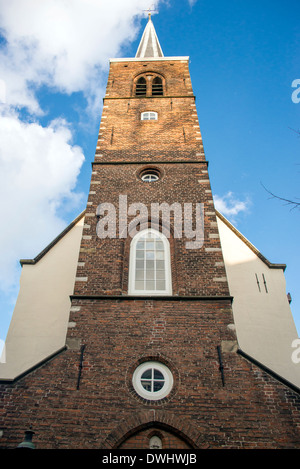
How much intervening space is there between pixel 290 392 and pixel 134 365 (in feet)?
10.9

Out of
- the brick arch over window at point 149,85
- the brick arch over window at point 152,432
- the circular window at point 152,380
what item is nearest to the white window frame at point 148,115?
the brick arch over window at point 149,85

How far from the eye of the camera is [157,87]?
1895cm

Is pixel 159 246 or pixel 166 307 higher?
pixel 159 246

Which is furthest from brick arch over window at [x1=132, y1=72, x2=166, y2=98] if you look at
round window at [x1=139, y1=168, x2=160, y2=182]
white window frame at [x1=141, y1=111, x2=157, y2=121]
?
round window at [x1=139, y1=168, x2=160, y2=182]

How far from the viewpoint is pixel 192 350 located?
838cm

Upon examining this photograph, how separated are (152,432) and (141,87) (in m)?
16.5

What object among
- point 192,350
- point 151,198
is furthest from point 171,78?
point 192,350

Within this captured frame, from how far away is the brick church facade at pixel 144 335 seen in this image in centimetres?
725

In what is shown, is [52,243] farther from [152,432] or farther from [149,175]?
[152,432]

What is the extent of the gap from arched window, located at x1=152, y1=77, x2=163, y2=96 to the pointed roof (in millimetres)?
7529

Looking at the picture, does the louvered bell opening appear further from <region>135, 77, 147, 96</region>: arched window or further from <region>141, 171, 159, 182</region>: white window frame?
<region>141, 171, 159, 182</region>: white window frame

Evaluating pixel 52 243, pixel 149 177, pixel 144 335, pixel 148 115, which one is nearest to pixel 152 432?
pixel 144 335

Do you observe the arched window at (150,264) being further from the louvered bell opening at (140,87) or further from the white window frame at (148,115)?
the louvered bell opening at (140,87)

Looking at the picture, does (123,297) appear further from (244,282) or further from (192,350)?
(244,282)
